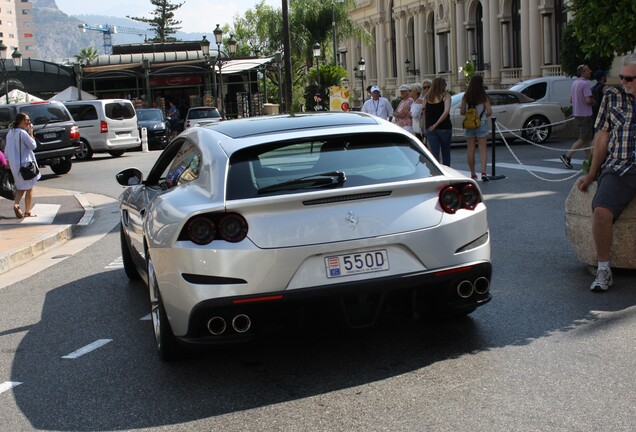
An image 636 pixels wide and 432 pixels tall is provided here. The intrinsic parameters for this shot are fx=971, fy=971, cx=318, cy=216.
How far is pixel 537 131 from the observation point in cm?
2534

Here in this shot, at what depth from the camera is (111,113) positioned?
31141 millimetres

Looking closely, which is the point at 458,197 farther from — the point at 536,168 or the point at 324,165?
the point at 536,168

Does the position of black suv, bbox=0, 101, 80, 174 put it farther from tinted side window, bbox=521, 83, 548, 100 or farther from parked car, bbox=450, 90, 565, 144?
tinted side window, bbox=521, 83, 548, 100

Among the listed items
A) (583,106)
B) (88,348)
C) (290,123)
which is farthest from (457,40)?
(88,348)

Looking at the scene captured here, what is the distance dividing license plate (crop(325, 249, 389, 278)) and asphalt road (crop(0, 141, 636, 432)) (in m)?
0.41

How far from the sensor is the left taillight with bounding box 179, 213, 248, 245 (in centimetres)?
545

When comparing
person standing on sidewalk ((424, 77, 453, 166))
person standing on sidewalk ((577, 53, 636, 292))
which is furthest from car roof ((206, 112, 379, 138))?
person standing on sidewalk ((424, 77, 453, 166))

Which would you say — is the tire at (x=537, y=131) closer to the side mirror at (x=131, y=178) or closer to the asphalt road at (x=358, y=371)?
the asphalt road at (x=358, y=371)

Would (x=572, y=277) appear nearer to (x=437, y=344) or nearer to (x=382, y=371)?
(x=437, y=344)

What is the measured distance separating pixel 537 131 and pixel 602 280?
18409 mm

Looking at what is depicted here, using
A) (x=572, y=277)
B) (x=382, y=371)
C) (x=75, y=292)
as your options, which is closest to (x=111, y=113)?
(x=75, y=292)

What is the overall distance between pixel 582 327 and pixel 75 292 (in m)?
4.85

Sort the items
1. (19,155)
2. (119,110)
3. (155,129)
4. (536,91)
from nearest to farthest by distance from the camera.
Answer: (19,155) < (536,91) < (119,110) < (155,129)

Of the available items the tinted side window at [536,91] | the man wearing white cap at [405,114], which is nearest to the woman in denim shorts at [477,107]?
the man wearing white cap at [405,114]
